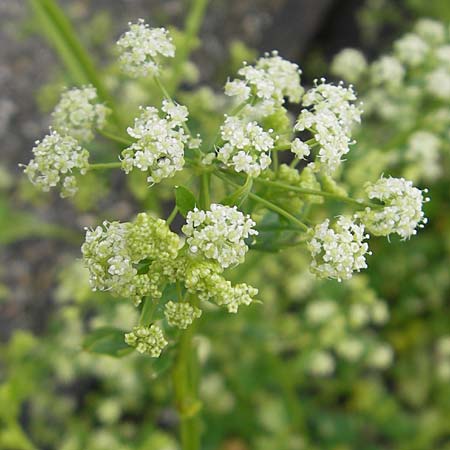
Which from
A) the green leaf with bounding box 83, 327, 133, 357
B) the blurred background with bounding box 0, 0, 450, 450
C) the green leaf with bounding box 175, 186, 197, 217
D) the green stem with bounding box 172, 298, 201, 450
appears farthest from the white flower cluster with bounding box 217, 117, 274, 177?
the blurred background with bounding box 0, 0, 450, 450

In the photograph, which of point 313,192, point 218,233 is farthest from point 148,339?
point 313,192

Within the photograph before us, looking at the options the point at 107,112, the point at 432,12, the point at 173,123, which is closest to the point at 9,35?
the point at 432,12

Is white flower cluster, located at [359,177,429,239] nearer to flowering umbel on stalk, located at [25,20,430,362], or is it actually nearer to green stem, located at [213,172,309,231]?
flowering umbel on stalk, located at [25,20,430,362]

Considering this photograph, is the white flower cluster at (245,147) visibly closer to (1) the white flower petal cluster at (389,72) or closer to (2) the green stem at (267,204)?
(2) the green stem at (267,204)

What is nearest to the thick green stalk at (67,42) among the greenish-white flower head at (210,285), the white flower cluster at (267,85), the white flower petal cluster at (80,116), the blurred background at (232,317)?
the blurred background at (232,317)

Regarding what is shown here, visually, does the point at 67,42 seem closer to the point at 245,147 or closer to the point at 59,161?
the point at 59,161

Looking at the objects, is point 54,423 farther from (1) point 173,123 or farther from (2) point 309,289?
(1) point 173,123
